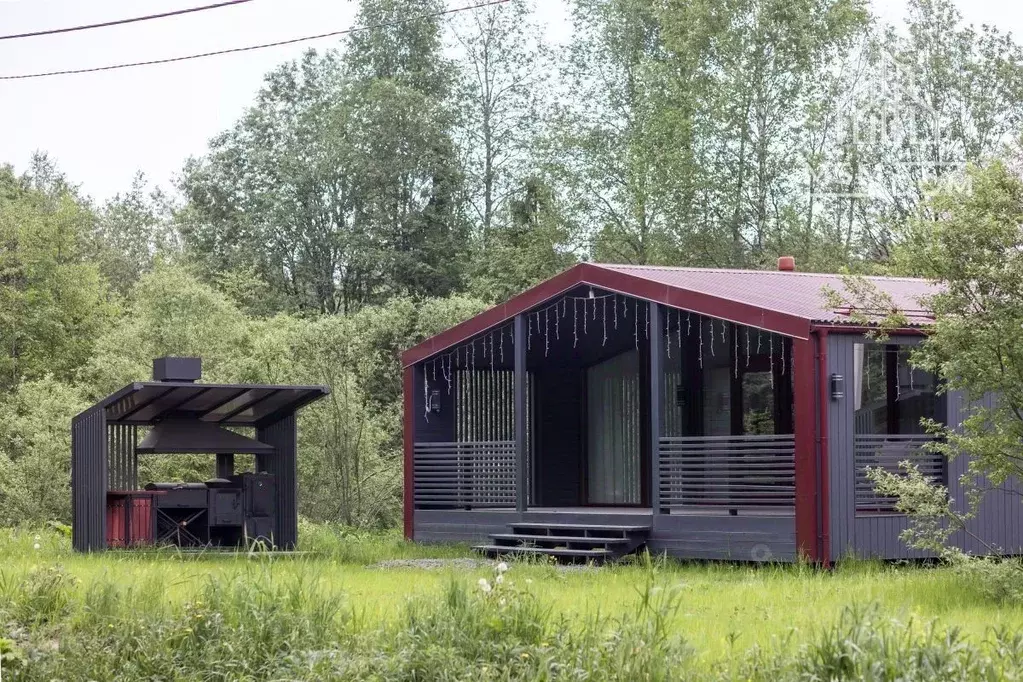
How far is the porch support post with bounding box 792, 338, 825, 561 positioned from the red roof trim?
0.27 meters

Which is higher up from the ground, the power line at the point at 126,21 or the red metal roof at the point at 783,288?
the power line at the point at 126,21

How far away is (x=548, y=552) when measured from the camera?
15859mm

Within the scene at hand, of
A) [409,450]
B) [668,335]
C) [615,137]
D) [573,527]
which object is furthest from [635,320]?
[615,137]

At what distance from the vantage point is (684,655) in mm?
7457

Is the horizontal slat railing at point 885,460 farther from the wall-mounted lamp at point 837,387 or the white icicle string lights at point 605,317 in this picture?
the white icicle string lights at point 605,317

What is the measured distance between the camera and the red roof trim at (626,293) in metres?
14.1

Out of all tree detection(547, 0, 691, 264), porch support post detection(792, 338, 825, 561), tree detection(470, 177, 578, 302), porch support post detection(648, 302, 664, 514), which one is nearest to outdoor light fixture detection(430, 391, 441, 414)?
porch support post detection(648, 302, 664, 514)

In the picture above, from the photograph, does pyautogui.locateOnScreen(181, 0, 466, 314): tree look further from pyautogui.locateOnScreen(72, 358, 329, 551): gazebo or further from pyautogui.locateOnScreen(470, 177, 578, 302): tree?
pyautogui.locateOnScreen(72, 358, 329, 551): gazebo

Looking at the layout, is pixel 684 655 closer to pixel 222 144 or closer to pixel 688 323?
pixel 688 323

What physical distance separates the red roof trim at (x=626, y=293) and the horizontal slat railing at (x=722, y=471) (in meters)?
1.12

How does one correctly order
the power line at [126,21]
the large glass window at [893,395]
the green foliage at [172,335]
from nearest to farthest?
the large glass window at [893,395]
the power line at [126,21]
the green foliage at [172,335]

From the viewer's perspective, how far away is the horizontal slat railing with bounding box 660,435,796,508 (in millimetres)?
14500

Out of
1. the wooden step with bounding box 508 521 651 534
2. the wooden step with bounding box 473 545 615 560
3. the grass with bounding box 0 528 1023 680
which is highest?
the grass with bounding box 0 528 1023 680

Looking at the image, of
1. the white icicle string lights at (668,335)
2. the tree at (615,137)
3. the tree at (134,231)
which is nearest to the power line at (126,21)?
the white icicle string lights at (668,335)
